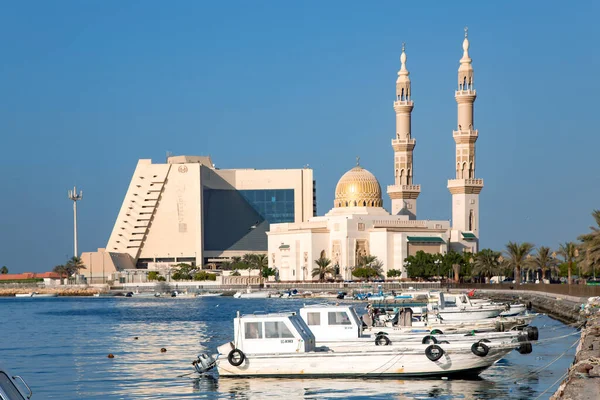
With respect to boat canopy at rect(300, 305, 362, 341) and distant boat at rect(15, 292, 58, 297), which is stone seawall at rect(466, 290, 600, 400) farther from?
distant boat at rect(15, 292, 58, 297)

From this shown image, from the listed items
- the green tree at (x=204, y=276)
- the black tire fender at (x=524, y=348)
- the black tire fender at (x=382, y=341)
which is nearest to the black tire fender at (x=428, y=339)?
the black tire fender at (x=382, y=341)

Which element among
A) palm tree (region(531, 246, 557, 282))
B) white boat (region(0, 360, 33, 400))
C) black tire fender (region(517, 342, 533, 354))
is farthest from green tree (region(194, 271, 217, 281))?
white boat (region(0, 360, 33, 400))

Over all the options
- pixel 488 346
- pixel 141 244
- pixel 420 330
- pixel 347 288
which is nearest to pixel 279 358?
pixel 488 346

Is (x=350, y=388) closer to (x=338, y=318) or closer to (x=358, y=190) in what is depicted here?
(x=338, y=318)

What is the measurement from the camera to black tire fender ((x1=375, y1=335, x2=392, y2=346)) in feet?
112

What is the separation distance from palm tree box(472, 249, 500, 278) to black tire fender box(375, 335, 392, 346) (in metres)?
82.4

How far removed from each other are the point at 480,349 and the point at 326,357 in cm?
453

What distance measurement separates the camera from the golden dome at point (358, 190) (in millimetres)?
139625

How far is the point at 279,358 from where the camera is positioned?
106ft

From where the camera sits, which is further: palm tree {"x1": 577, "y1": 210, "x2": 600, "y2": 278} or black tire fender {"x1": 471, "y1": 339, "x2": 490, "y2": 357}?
palm tree {"x1": 577, "y1": 210, "x2": 600, "y2": 278}

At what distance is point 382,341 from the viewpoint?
34438mm

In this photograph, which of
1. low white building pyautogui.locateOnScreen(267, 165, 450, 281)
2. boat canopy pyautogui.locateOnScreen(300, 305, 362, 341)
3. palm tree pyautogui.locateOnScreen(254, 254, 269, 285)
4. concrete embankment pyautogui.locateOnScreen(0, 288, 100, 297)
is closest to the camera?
boat canopy pyautogui.locateOnScreen(300, 305, 362, 341)

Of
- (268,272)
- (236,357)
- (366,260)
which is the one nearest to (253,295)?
(366,260)

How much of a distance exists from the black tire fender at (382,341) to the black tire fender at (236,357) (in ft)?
14.0
